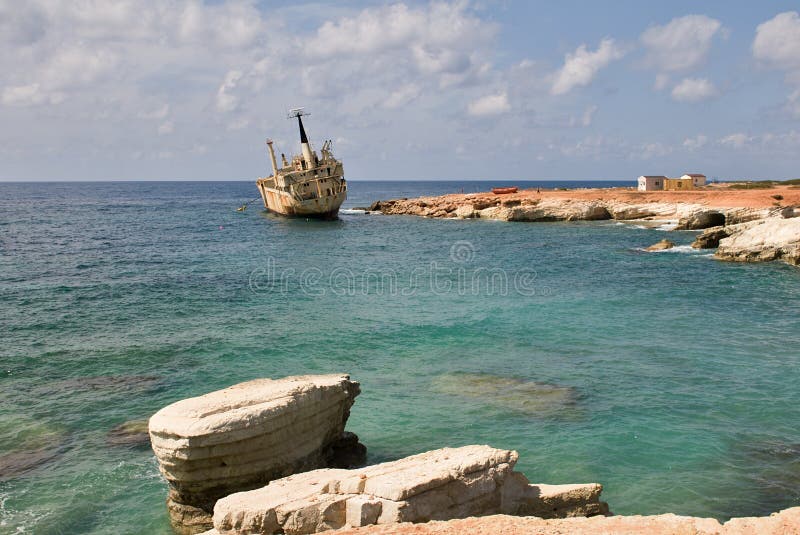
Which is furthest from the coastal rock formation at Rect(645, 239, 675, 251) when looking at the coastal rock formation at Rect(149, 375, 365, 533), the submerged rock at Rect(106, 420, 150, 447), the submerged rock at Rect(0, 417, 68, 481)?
the submerged rock at Rect(0, 417, 68, 481)

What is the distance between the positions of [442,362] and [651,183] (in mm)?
66453

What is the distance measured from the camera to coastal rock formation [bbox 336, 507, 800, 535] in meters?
7.67

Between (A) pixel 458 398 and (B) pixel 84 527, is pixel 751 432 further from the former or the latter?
(B) pixel 84 527

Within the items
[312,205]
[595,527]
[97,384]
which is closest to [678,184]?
[312,205]

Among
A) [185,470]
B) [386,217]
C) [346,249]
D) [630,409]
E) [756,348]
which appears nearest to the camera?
[185,470]

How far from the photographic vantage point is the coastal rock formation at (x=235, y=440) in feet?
31.2

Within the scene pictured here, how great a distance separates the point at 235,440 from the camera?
9633 mm

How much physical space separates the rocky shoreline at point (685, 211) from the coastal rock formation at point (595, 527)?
31.8 m

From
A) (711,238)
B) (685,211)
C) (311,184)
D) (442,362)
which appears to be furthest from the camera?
(311,184)

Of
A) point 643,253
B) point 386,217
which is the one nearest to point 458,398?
point 643,253

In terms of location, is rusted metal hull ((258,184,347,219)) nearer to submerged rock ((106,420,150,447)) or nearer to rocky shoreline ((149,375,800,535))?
submerged rock ((106,420,150,447))

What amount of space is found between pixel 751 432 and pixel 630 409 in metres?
2.54

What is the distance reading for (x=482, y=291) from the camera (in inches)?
1189

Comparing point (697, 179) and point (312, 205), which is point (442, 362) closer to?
point (312, 205)
